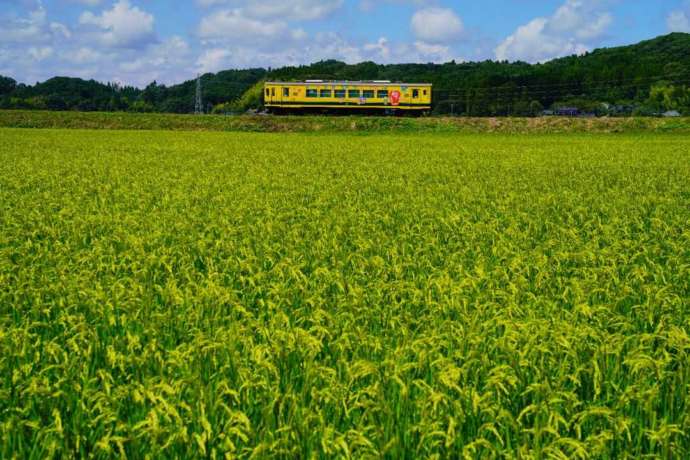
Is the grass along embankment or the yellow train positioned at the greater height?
the yellow train

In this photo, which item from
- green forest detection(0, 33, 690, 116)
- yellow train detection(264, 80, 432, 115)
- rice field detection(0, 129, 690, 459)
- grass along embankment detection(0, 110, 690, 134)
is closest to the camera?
rice field detection(0, 129, 690, 459)

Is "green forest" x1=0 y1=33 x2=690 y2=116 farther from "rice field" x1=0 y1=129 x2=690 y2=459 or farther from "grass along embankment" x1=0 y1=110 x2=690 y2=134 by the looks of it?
"rice field" x1=0 y1=129 x2=690 y2=459

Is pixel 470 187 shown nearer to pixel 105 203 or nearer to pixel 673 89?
pixel 105 203

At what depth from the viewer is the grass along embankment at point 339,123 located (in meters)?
62.1

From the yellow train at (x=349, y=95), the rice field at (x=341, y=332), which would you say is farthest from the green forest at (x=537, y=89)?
the rice field at (x=341, y=332)

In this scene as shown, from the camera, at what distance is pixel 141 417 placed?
406 cm

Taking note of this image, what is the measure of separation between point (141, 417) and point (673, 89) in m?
103

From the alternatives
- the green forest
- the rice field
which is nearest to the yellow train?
the green forest

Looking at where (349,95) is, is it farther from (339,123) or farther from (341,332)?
(341,332)

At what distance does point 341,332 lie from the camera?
18.6 ft

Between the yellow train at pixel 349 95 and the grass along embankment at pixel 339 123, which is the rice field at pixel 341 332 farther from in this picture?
the yellow train at pixel 349 95

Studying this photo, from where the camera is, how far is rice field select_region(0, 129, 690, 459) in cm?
380

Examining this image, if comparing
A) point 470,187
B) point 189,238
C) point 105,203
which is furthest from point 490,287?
point 470,187

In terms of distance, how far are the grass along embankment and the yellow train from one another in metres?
2.23
